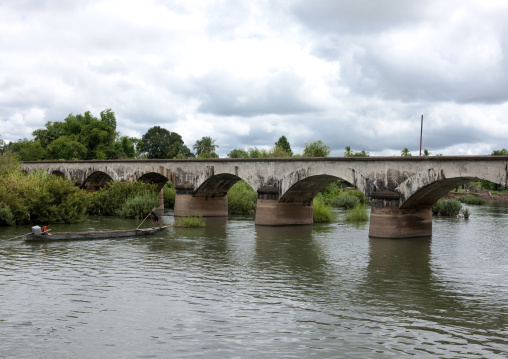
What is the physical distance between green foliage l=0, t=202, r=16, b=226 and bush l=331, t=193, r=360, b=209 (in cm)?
3132

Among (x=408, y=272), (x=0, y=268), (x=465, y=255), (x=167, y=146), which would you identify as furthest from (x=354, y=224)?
(x=167, y=146)

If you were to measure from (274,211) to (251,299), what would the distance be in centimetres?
2043

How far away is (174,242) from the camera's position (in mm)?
27859

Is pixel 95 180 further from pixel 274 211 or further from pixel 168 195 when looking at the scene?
pixel 274 211

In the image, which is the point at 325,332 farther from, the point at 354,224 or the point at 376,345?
the point at 354,224

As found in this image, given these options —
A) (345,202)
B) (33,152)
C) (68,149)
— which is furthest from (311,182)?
(33,152)

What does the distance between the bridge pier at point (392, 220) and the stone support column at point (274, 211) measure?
25.5 ft

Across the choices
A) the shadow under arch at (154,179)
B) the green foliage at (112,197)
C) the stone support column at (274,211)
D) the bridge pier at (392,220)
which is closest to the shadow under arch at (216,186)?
the green foliage at (112,197)

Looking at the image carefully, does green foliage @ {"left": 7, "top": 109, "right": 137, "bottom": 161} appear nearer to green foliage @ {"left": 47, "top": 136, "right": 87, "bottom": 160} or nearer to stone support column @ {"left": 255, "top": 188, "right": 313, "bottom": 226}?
green foliage @ {"left": 47, "top": 136, "right": 87, "bottom": 160}

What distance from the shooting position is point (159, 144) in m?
108

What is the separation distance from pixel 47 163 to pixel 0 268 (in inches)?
1574

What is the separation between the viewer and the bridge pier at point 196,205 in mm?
43062

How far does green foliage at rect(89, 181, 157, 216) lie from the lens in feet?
143

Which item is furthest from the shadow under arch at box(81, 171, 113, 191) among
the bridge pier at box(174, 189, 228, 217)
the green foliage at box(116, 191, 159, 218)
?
the bridge pier at box(174, 189, 228, 217)
